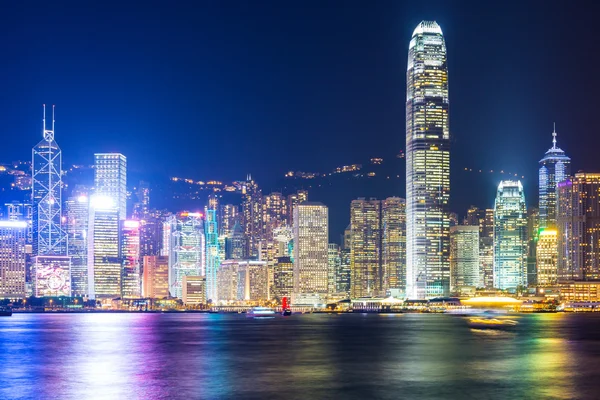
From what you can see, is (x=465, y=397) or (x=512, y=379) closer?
(x=465, y=397)

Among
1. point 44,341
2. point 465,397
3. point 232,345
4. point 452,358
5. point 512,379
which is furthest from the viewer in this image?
point 44,341

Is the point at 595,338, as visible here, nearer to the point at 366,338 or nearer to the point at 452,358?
the point at 366,338

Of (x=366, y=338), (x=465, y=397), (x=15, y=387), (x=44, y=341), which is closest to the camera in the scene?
(x=465, y=397)

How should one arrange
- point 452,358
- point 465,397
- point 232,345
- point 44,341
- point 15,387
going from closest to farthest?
point 465,397 < point 15,387 < point 452,358 < point 232,345 < point 44,341

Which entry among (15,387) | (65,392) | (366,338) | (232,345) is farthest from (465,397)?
(366,338)

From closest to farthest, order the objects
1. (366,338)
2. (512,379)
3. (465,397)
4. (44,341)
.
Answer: (465,397) → (512,379) → (44,341) → (366,338)

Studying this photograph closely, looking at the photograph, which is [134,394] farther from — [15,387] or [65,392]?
[15,387]

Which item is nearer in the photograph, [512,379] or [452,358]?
[512,379]

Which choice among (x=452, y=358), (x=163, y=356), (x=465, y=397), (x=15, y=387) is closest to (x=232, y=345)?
(x=163, y=356)
